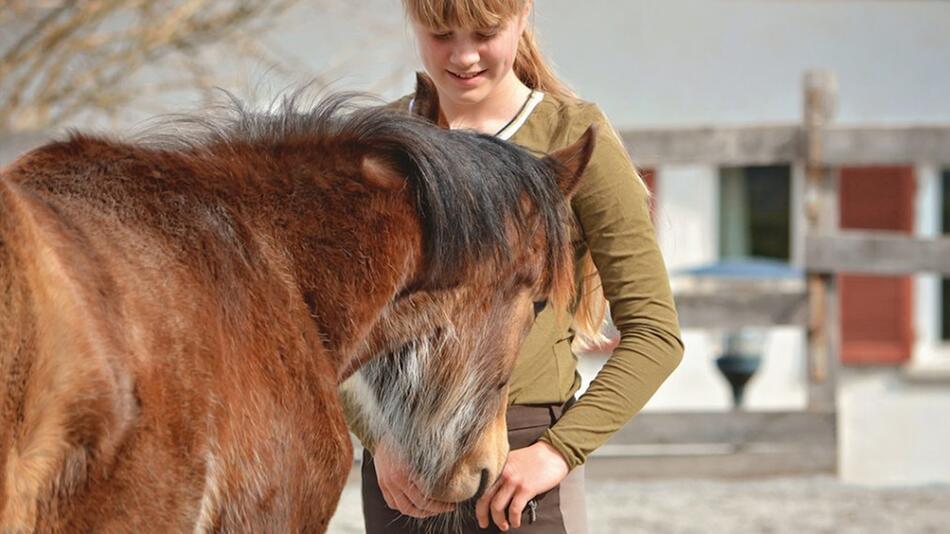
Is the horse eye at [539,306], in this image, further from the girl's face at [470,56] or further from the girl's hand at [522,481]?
the girl's face at [470,56]

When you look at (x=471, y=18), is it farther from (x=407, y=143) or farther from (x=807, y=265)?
(x=807, y=265)

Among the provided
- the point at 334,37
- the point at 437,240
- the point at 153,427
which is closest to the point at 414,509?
the point at 437,240

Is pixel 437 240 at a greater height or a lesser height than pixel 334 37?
greater

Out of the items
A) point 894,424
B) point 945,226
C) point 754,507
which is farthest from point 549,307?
point 945,226

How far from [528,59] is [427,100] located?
0.74 ft

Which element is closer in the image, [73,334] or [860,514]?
[73,334]

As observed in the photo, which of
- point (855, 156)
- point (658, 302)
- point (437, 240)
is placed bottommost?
point (855, 156)

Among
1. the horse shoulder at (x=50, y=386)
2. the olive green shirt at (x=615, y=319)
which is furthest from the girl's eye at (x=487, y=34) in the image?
the horse shoulder at (x=50, y=386)

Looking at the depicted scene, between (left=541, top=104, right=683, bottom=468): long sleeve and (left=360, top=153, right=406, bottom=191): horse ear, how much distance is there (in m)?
0.36

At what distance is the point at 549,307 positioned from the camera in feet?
8.09

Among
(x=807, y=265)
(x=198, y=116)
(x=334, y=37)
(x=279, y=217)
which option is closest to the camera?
(x=279, y=217)

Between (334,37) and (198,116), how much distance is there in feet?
30.7

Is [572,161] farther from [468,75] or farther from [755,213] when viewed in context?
[755,213]

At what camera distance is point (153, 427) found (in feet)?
5.91
